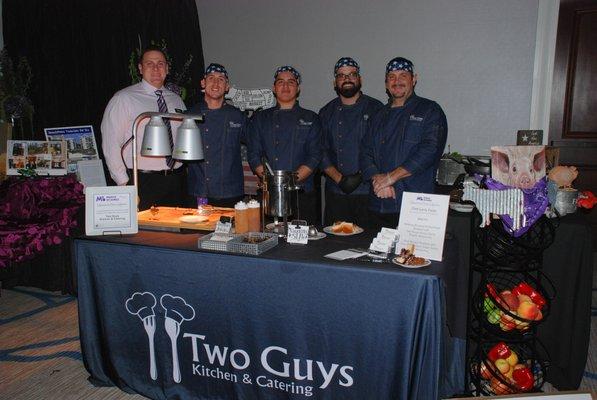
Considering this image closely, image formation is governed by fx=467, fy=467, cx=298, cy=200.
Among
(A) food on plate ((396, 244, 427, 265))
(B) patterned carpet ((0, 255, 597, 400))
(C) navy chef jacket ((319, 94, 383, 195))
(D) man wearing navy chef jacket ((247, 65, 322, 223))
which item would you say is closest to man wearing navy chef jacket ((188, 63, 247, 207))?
(D) man wearing navy chef jacket ((247, 65, 322, 223))

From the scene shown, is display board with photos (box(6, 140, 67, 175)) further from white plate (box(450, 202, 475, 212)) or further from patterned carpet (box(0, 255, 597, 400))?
white plate (box(450, 202, 475, 212))

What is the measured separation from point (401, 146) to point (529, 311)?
1281 mm

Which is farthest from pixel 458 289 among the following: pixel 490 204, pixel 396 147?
pixel 396 147

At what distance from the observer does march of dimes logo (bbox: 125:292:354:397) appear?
1.82m

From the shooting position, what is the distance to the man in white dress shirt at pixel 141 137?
309 cm

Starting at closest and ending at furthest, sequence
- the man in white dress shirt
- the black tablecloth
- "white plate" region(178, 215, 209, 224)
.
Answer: the black tablecloth < "white plate" region(178, 215, 209, 224) < the man in white dress shirt

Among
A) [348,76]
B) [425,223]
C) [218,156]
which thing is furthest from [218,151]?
[425,223]

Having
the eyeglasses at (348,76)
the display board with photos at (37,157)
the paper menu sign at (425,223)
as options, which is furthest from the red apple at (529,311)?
the display board with photos at (37,157)

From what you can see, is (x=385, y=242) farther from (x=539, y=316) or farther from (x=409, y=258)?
(x=539, y=316)

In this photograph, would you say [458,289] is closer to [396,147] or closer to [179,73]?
[396,147]

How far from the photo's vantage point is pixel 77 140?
4262 mm

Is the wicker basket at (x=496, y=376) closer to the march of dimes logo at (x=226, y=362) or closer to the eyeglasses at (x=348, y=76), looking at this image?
the march of dimes logo at (x=226, y=362)

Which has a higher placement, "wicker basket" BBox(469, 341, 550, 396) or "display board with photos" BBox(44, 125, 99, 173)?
"display board with photos" BBox(44, 125, 99, 173)

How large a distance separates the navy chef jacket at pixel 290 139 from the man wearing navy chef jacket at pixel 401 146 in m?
0.54
